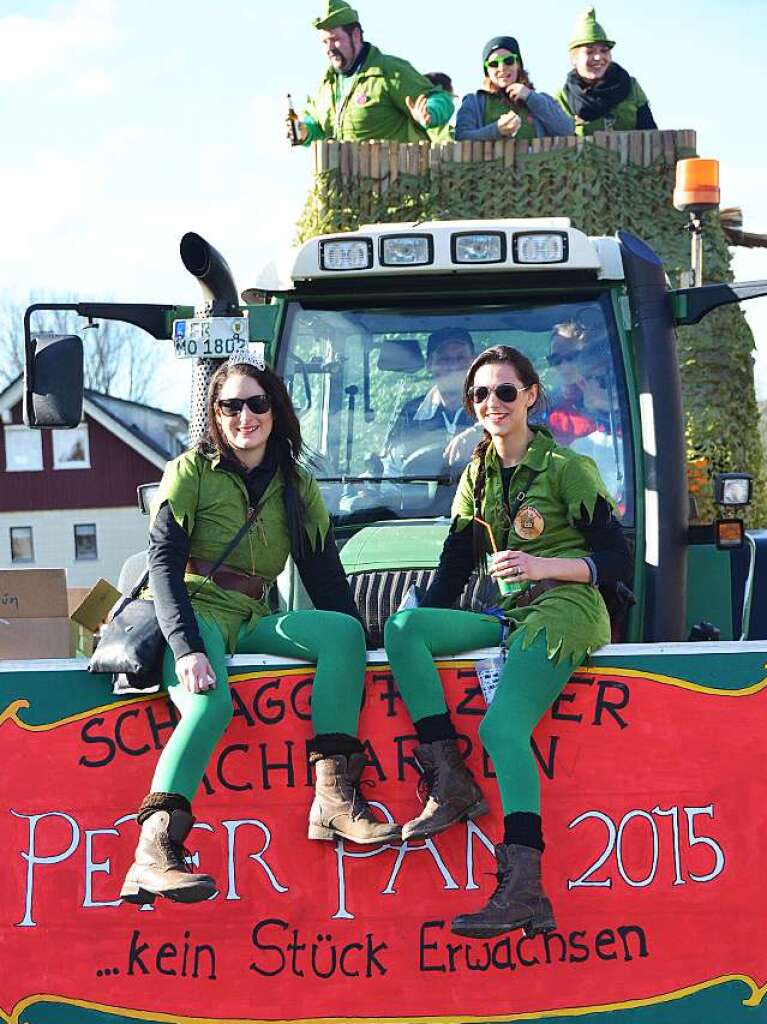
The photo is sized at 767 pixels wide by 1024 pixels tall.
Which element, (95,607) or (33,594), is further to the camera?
(95,607)

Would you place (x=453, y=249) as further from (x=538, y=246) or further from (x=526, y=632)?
(x=526, y=632)

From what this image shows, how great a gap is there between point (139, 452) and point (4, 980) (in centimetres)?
4481

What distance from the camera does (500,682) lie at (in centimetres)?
439

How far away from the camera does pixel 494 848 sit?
4355mm

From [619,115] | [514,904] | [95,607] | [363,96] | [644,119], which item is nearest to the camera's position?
[514,904]

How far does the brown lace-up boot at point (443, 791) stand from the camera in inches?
169

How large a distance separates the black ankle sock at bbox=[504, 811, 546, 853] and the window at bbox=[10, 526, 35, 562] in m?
45.4

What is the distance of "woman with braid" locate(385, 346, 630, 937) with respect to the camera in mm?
4164

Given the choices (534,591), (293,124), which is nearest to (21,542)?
(293,124)

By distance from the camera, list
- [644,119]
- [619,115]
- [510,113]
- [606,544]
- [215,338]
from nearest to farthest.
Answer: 1. [606,544]
2. [215,338]
3. [510,113]
4. [619,115]
5. [644,119]

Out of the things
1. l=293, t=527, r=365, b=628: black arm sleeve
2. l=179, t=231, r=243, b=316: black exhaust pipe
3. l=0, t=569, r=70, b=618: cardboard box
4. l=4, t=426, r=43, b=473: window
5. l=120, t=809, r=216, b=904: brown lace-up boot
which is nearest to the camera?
l=120, t=809, r=216, b=904: brown lace-up boot

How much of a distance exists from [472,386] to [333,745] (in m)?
1.24

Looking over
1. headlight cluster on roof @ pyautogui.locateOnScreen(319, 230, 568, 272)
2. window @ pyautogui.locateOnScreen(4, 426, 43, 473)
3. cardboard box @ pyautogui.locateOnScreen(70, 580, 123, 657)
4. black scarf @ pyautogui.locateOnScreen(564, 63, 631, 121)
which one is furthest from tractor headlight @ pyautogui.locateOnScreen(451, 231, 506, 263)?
window @ pyautogui.locateOnScreen(4, 426, 43, 473)

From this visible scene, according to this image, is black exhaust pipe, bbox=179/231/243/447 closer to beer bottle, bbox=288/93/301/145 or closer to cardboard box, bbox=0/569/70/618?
cardboard box, bbox=0/569/70/618
